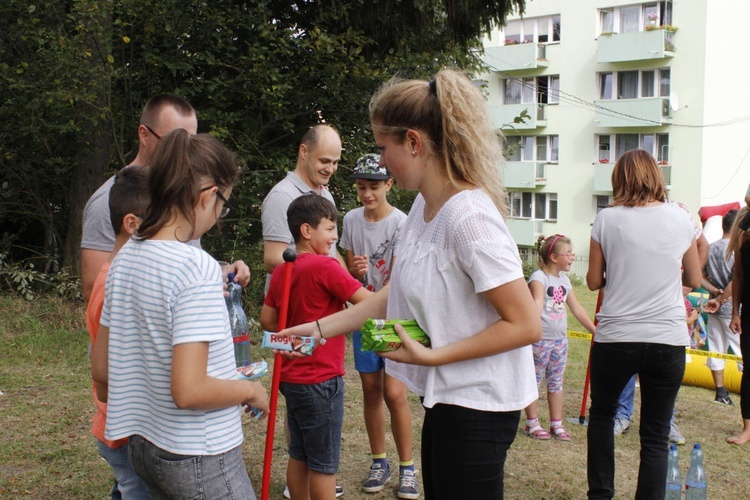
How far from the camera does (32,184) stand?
9.79m

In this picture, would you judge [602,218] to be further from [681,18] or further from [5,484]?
[681,18]

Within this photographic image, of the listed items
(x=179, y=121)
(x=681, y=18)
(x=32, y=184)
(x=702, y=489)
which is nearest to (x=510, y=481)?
(x=702, y=489)

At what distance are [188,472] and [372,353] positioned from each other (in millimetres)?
2275

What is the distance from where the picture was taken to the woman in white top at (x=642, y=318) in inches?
152

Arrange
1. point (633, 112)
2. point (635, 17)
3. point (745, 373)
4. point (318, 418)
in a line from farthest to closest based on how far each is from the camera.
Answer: point (635, 17)
point (633, 112)
point (745, 373)
point (318, 418)

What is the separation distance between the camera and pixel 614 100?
29891 millimetres

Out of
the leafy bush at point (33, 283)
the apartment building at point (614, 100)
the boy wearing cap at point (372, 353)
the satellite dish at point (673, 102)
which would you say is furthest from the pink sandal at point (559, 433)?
the satellite dish at point (673, 102)

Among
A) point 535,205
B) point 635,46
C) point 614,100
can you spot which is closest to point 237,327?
point 635,46

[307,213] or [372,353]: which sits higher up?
[307,213]

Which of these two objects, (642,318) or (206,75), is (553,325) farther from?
(206,75)

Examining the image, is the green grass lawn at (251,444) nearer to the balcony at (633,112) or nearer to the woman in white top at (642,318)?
the woman in white top at (642,318)

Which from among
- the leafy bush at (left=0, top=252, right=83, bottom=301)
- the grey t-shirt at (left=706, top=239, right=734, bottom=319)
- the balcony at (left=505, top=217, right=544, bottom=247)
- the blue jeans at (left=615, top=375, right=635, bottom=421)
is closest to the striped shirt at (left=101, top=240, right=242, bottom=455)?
the blue jeans at (left=615, top=375, right=635, bottom=421)

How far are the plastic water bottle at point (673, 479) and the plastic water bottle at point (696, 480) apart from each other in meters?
0.07

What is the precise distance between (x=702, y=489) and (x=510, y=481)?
1144 mm
